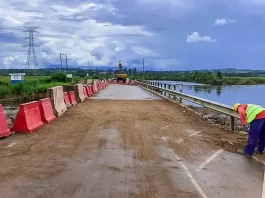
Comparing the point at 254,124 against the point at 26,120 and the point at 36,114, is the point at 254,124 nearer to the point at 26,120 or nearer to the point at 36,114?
the point at 26,120

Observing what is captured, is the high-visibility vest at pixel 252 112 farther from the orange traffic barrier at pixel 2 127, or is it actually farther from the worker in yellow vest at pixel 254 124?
the orange traffic barrier at pixel 2 127

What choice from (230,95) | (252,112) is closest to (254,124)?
(252,112)

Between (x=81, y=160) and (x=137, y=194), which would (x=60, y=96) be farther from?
(x=137, y=194)

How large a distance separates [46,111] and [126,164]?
6.95 meters

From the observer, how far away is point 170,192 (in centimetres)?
596

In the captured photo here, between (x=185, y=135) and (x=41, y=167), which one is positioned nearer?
(x=41, y=167)

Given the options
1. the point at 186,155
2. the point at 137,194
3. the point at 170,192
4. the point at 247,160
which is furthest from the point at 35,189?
the point at 247,160

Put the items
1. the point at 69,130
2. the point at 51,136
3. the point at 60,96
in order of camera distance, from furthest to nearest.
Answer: the point at 60,96 < the point at 69,130 < the point at 51,136

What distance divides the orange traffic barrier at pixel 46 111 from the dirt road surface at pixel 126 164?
2.30 ft

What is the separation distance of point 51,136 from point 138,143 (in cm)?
266

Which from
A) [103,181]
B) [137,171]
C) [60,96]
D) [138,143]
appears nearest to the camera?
[103,181]

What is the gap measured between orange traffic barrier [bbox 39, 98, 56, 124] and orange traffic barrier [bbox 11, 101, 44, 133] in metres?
0.83

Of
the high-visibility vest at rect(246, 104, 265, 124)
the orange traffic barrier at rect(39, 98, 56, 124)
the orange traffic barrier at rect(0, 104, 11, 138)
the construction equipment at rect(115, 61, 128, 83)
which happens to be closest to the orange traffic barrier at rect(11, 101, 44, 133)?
the orange traffic barrier at rect(0, 104, 11, 138)

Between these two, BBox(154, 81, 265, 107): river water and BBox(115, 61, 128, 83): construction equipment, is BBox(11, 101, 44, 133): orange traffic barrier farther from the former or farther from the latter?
BBox(115, 61, 128, 83): construction equipment
